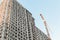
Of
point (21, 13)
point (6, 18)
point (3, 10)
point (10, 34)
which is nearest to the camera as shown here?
Answer: point (10, 34)

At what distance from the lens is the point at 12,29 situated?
6162 centimetres

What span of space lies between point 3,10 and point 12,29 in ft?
45.4

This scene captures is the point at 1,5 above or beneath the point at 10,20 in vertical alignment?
above

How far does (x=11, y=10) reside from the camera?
A: 6938 centimetres

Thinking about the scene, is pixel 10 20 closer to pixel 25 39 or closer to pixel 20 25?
pixel 20 25

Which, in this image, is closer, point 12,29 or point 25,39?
point 12,29

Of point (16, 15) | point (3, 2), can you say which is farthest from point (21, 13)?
point (3, 2)

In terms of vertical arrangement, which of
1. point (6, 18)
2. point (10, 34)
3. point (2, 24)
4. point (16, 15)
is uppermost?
point (16, 15)

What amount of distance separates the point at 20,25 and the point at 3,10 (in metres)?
13.8

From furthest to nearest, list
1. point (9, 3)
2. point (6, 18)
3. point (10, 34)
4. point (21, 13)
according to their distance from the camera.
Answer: point (21, 13)
point (9, 3)
point (6, 18)
point (10, 34)

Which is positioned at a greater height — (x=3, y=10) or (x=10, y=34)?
(x=3, y=10)

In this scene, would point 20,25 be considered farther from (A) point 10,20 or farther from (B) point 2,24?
(B) point 2,24

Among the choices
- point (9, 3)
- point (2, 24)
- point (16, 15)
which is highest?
point (9, 3)

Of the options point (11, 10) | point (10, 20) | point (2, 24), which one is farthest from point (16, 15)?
point (2, 24)
